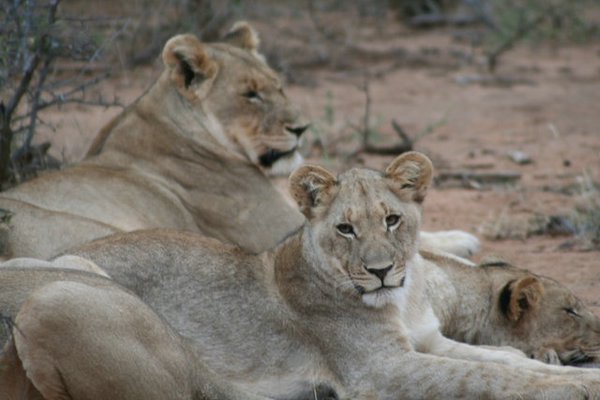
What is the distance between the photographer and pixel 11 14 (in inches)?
305

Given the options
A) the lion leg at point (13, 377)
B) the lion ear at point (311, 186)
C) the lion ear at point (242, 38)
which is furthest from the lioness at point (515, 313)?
the lion ear at point (242, 38)

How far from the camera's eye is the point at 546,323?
6219 millimetres

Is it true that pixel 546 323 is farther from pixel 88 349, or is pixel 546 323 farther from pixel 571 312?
pixel 88 349

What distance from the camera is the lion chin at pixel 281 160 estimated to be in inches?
309

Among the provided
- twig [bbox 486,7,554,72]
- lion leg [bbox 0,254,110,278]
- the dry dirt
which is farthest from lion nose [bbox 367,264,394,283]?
twig [bbox 486,7,554,72]

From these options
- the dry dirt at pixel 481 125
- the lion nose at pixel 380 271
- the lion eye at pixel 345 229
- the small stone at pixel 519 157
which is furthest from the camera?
the small stone at pixel 519 157

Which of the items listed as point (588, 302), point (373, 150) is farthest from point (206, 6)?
point (588, 302)

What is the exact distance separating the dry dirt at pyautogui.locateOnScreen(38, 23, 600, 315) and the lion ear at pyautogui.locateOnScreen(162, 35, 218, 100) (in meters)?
1.28

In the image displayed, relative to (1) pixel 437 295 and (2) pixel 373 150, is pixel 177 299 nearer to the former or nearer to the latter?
(1) pixel 437 295

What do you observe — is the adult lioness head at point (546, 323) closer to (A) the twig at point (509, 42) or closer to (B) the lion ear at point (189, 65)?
(B) the lion ear at point (189, 65)

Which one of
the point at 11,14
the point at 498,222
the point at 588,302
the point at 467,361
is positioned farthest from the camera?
the point at 498,222

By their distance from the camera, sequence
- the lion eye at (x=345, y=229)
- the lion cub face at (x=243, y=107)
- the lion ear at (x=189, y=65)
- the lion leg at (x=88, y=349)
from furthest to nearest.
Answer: the lion cub face at (x=243, y=107), the lion ear at (x=189, y=65), the lion eye at (x=345, y=229), the lion leg at (x=88, y=349)

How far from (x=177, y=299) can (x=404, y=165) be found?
113 cm

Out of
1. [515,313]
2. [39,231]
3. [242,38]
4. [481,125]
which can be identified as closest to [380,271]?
[515,313]
